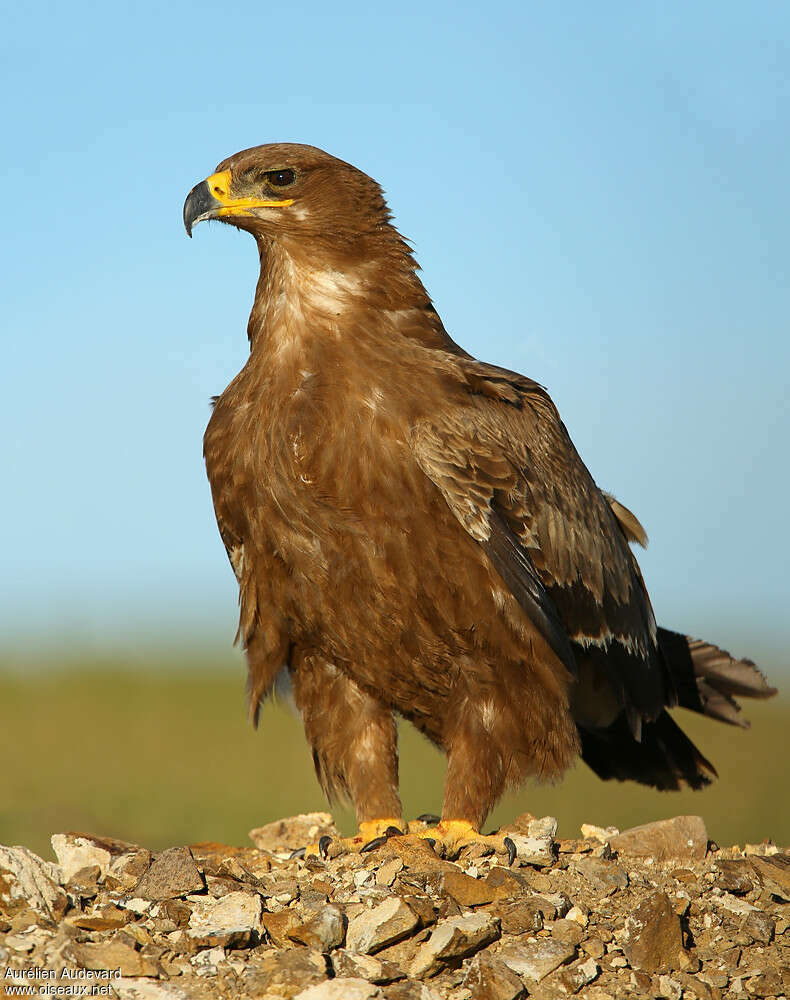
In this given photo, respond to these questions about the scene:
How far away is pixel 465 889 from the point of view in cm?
562

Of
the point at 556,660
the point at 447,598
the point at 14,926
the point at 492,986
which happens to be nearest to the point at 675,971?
the point at 492,986

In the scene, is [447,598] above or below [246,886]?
above

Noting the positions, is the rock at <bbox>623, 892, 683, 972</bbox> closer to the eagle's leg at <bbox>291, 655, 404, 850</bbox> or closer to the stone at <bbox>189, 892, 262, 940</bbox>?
the eagle's leg at <bbox>291, 655, 404, 850</bbox>

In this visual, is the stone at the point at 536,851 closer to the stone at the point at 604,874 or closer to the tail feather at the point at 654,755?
the stone at the point at 604,874

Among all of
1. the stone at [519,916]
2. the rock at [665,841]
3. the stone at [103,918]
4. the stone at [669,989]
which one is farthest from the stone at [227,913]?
the rock at [665,841]

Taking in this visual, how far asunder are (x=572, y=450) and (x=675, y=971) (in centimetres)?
293

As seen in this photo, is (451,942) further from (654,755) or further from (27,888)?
(654,755)

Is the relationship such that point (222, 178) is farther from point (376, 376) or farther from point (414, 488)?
point (414, 488)

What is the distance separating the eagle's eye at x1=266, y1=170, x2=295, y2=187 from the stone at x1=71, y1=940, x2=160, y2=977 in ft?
12.6

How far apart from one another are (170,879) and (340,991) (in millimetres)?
1072

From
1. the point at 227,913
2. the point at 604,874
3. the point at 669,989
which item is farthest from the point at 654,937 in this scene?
the point at 227,913

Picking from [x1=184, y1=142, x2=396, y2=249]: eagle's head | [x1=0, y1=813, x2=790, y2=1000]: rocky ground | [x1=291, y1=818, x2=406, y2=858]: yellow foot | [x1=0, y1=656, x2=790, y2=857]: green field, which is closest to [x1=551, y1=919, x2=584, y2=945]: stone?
[x1=0, y1=813, x2=790, y2=1000]: rocky ground

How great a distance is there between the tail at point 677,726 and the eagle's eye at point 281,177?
12.0ft

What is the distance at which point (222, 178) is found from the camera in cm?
652
